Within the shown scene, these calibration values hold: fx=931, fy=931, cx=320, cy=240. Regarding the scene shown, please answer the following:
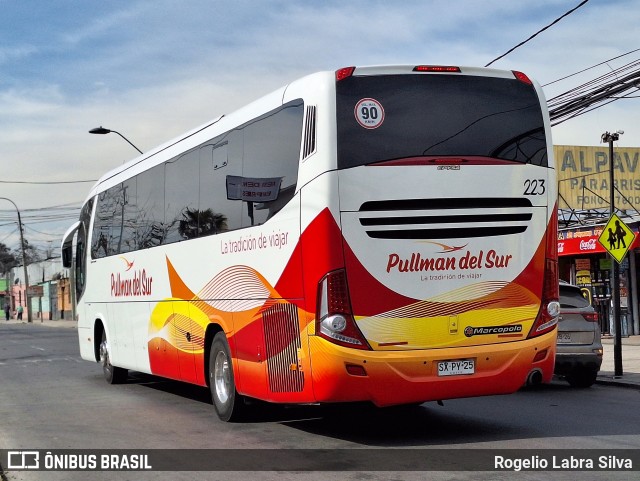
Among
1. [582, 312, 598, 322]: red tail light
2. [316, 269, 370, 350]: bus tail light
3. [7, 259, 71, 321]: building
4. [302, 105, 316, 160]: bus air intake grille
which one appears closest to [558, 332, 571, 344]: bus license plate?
[582, 312, 598, 322]: red tail light

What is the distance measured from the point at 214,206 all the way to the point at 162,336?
9.67ft

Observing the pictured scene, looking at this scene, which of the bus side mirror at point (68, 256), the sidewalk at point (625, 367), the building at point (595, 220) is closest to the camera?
the sidewalk at point (625, 367)

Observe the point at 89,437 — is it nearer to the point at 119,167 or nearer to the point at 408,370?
the point at 408,370

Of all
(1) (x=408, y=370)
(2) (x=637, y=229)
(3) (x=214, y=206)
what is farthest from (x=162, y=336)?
(2) (x=637, y=229)

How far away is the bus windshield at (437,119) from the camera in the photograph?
29.5ft

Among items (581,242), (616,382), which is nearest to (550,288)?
(616,382)

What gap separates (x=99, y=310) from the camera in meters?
17.1

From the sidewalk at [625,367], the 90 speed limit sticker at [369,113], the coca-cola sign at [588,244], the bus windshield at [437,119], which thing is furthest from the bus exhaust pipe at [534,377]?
the coca-cola sign at [588,244]

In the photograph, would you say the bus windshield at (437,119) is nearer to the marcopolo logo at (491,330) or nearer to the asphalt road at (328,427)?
the marcopolo logo at (491,330)

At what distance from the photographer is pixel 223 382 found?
1123 cm

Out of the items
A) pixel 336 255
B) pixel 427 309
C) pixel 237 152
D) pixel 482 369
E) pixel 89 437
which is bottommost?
pixel 89 437

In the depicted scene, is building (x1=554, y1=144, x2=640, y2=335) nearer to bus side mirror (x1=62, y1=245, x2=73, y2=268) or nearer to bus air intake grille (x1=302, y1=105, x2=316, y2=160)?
bus side mirror (x1=62, y1=245, x2=73, y2=268)

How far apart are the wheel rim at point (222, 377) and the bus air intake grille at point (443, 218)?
3.05 m

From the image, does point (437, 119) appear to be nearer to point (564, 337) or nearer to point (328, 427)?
point (328, 427)
